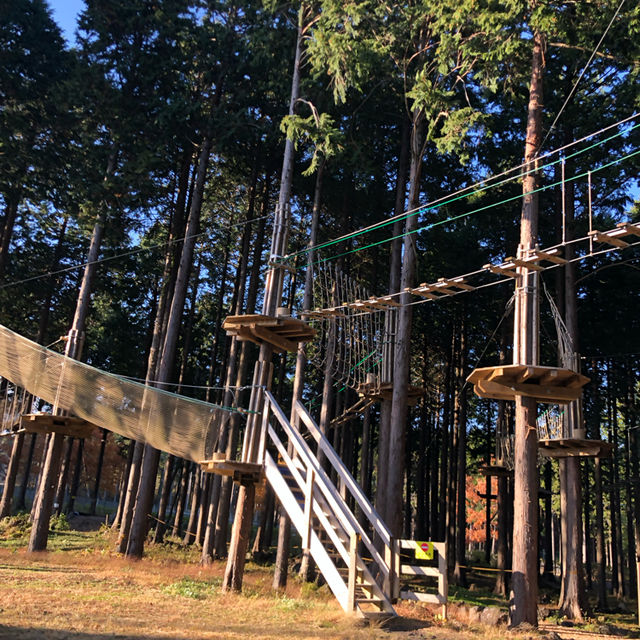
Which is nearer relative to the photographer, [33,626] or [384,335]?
[33,626]

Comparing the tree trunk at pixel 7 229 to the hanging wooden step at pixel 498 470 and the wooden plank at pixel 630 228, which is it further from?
the wooden plank at pixel 630 228

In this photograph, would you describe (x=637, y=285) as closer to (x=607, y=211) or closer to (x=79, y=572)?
(x=607, y=211)

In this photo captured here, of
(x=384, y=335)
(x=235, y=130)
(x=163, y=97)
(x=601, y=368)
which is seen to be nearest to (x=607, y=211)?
(x=601, y=368)

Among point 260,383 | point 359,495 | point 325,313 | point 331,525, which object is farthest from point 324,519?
point 325,313

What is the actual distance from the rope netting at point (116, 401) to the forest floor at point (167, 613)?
2352mm

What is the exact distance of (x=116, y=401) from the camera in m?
11.0

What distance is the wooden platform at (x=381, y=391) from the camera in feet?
45.6

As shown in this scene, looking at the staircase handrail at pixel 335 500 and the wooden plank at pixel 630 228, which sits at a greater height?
the wooden plank at pixel 630 228

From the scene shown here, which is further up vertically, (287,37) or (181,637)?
(287,37)

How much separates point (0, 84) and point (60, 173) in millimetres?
2848

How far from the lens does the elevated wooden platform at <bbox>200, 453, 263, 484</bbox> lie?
1013 cm

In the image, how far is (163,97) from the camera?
1841cm

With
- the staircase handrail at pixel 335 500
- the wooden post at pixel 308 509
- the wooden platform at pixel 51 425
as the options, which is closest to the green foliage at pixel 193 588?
the wooden post at pixel 308 509

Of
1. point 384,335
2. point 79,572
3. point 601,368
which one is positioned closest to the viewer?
point 79,572
